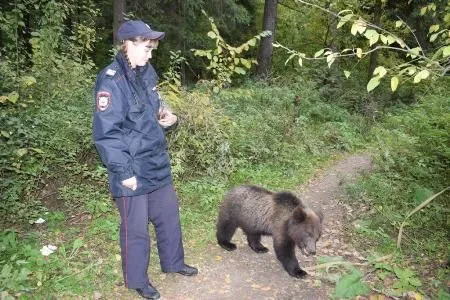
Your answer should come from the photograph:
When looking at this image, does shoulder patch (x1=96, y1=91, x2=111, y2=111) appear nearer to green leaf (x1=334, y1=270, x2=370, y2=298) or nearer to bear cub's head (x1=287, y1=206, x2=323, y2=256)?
bear cub's head (x1=287, y1=206, x2=323, y2=256)

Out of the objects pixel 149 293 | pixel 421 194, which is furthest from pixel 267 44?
pixel 149 293

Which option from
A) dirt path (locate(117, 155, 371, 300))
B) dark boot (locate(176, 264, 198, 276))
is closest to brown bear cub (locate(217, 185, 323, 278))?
dirt path (locate(117, 155, 371, 300))

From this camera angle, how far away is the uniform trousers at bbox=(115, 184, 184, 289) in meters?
4.43

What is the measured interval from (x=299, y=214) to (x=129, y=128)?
2.35 metres

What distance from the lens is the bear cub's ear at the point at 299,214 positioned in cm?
518

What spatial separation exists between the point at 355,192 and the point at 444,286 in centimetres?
292

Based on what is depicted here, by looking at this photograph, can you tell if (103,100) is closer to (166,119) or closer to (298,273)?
(166,119)

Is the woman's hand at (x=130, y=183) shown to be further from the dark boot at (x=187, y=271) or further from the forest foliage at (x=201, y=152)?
the dark boot at (x=187, y=271)

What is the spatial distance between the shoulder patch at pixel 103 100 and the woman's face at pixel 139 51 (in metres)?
0.47

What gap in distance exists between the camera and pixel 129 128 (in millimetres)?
4266

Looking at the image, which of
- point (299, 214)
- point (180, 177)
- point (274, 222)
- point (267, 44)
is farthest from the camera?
point (267, 44)

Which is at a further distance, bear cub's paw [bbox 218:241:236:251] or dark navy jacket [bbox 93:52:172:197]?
bear cub's paw [bbox 218:241:236:251]

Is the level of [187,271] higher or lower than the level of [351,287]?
lower

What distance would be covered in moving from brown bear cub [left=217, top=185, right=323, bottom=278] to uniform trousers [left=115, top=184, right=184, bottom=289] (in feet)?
3.40
